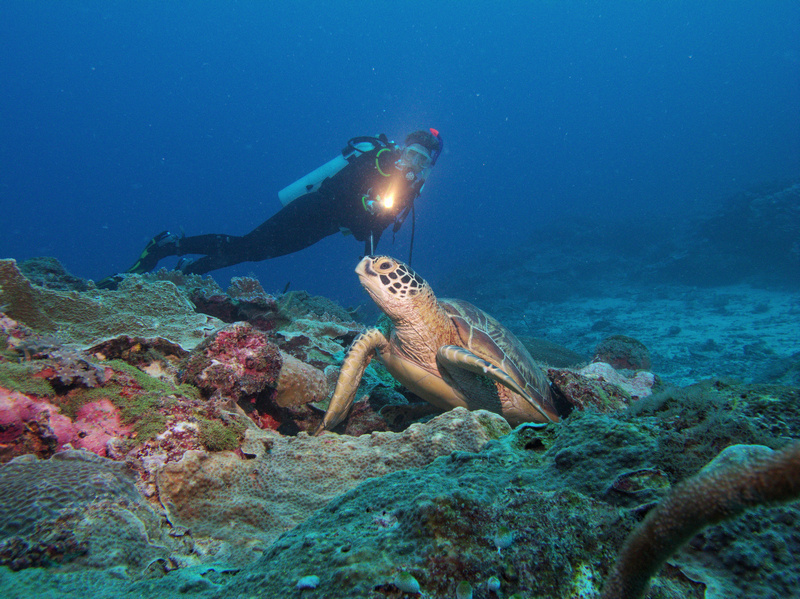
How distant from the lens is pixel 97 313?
2609 mm

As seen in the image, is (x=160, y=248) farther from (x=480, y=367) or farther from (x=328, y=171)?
(x=480, y=367)

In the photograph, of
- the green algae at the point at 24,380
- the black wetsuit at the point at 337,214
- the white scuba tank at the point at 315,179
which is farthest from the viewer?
the white scuba tank at the point at 315,179

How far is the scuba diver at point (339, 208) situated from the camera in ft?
24.4

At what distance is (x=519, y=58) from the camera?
11331 centimetres

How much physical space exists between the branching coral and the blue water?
216 ft

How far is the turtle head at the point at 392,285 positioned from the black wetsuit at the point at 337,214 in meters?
4.64

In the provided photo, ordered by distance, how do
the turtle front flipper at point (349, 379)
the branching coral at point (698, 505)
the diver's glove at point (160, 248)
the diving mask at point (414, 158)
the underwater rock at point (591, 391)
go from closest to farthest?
the branching coral at point (698, 505) < the turtle front flipper at point (349, 379) < the underwater rock at point (591, 391) < the diving mask at point (414, 158) < the diver's glove at point (160, 248)

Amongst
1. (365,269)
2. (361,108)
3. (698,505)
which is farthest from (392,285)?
(361,108)

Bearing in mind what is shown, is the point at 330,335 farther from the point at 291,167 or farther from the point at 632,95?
the point at 632,95

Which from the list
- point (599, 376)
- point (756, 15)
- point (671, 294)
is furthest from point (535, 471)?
point (756, 15)

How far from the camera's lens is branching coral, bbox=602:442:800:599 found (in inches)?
13.4

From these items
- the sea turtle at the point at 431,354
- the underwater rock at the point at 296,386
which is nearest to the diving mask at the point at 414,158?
the sea turtle at the point at 431,354

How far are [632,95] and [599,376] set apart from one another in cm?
13444

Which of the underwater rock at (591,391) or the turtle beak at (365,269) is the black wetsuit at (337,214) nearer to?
the turtle beak at (365,269)
